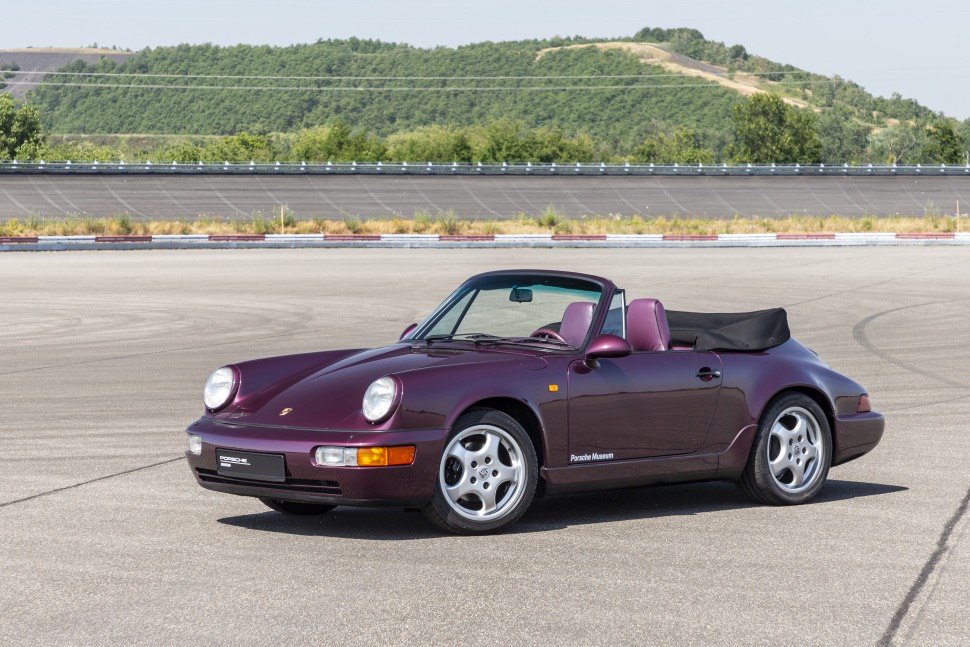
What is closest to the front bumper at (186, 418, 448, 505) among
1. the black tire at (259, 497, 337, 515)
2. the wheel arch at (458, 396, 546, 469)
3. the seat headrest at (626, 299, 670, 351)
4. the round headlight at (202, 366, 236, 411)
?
the wheel arch at (458, 396, 546, 469)

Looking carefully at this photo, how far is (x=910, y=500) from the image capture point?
8.40 m

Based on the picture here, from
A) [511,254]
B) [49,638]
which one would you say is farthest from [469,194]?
[49,638]

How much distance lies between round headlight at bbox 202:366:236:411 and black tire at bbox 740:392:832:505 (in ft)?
9.70

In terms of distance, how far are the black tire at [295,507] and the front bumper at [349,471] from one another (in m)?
0.76

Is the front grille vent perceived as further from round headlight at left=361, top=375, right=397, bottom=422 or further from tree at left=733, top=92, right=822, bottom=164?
tree at left=733, top=92, right=822, bottom=164

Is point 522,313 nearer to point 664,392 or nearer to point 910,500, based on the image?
point 664,392

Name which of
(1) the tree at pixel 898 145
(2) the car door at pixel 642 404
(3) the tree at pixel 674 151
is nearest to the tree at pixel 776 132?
(3) the tree at pixel 674 151

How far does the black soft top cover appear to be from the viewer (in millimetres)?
8258

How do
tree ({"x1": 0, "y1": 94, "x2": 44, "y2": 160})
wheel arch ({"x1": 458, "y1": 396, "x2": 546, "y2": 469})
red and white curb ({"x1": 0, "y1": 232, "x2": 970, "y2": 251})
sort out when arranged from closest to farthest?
wheel arch ({"x1": 458, "y1": 396, "x2": 546, "y2": 469}) → red and white curb ({"x1": 0, "y1": 232, "x2": 970, "y2": 251}) → tree ({"x1": 0, "y1": 94, "x2": 44, "y2": 160})

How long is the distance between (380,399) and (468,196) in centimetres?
8970

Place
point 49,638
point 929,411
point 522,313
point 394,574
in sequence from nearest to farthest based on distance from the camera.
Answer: point 49,638 < point 394,574 < point 522,313 < point 929,411

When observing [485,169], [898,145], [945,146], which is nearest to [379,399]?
[485,169]

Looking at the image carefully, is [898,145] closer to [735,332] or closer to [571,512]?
[735,332]

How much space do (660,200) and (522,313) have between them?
296 ft
